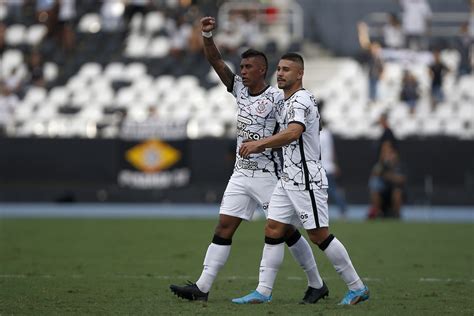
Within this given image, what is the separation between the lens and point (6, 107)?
90.6 ft

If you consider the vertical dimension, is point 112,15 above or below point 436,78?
above

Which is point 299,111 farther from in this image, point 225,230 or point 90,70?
point 90,70

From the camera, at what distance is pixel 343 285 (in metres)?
11.0

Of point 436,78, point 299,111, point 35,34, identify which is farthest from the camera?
point 35,34

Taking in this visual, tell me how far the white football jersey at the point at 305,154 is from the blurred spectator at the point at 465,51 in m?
19.6

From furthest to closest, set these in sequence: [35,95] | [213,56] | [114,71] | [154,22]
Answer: [154,22] < [114,71] < [35,95] < [213,56]

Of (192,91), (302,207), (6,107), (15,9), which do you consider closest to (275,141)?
(302,207)

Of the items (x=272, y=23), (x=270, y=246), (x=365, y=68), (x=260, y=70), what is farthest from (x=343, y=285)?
(x=272, y=23)

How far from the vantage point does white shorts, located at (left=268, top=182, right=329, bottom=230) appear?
902 cm

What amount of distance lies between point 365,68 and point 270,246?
2005 cm

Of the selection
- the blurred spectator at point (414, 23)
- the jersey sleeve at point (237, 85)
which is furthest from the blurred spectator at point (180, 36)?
the jersey sleeve at point (237, 85)

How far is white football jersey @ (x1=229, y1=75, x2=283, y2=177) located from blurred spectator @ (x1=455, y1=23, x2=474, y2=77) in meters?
19.3

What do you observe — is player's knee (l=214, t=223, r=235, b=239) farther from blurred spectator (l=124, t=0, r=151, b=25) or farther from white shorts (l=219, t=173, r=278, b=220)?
blurred spectator (l=124, t=0, r=151, b=25)

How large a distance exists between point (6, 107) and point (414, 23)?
11.1 m
